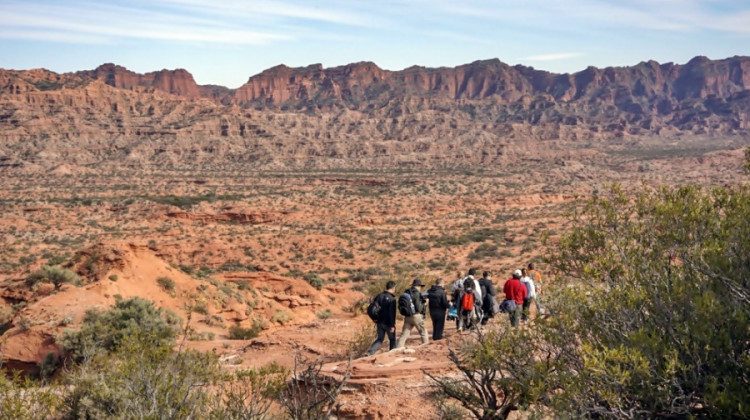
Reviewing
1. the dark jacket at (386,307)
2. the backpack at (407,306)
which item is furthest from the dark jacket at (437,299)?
the dark jacket at (386,307)

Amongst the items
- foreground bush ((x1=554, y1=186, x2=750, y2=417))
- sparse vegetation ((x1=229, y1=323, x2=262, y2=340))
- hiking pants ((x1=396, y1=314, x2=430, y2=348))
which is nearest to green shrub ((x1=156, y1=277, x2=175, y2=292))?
sparse vegetation ((x1=229, y1=323, x2=262, y2=340))

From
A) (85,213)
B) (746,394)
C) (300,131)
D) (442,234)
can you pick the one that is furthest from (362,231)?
(300,131)

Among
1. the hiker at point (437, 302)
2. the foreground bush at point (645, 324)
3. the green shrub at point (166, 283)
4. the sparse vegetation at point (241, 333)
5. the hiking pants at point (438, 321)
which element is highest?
the foreground bush at point (645, 324)

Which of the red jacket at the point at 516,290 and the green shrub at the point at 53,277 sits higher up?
the red jacket at the point at 516,290

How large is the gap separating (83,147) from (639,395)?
4219 inches

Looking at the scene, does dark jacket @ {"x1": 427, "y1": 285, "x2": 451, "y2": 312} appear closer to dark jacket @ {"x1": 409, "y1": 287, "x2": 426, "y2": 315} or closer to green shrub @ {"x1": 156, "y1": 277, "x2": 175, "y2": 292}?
dark jacket @ {"x1": 409, "y1": 287, "x2": 426, "y2": 315}

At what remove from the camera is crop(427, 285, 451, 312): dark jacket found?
10.6m

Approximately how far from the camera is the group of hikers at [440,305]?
33.4 feet

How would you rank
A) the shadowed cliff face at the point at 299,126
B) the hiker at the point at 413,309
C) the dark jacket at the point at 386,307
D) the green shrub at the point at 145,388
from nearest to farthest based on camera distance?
the green shrub at the point at 145,388, the dark jacket at the point at 386,307, the hiker at the point at 413,309, the shadowed cliff face at the point at 299,126

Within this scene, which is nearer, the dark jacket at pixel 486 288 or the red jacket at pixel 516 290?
the red jacket at pixel 516 290

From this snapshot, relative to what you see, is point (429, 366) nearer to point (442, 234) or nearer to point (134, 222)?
point (442, 234)

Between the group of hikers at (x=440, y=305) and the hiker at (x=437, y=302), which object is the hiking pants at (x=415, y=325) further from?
the hiker at (x=437, y=302)

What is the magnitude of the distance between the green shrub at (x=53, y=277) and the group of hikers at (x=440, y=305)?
487 inches

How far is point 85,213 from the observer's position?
48594 millimetres
